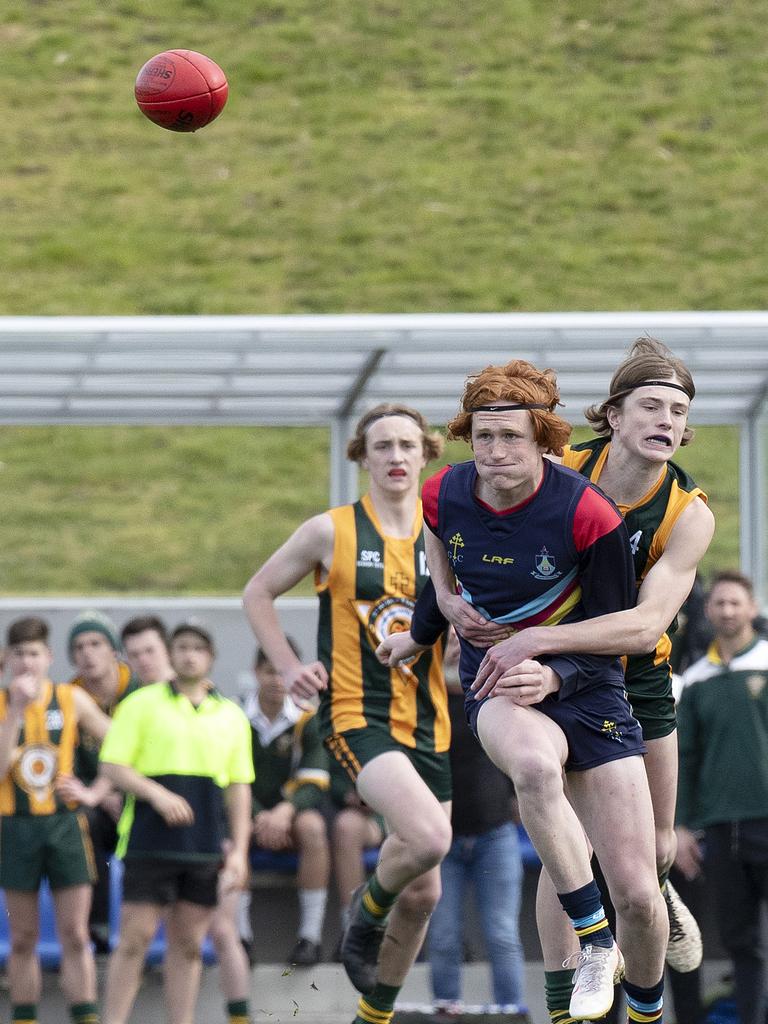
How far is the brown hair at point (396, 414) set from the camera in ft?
22.7

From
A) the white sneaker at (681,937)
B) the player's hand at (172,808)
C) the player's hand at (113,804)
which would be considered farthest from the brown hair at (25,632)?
the white sneaker at (681,937)

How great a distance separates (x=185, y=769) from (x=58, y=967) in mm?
1626

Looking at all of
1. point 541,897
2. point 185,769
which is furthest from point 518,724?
point 185,769

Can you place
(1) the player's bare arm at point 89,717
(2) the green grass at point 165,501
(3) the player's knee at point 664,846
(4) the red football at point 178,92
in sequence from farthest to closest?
(2) the green grass at point 165,501 → (1) the player's bare arm at point 89,717 → (4) the red football at point 178,92 → (3) the player's knee at point 664,846

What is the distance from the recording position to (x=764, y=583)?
11.9m

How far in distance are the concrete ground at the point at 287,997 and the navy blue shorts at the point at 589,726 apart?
13.9ft

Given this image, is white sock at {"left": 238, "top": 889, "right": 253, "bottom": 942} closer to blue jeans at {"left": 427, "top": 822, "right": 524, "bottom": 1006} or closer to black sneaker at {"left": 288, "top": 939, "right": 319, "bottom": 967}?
black sneaker at {"left": 288, "top": 939, "right": 319, "bottom": 967}

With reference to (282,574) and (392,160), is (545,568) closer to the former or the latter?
(282,574)

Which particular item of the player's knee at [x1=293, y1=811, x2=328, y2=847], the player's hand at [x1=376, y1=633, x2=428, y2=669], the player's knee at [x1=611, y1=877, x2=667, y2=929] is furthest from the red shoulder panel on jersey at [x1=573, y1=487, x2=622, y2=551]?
the player's knee at [x1=293, y1=811, x2=328, y2=847]

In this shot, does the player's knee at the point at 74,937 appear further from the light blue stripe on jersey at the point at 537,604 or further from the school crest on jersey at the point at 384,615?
the light blue stripe on jersey at the point at 537,604

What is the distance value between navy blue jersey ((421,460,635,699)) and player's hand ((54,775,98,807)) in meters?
3.89

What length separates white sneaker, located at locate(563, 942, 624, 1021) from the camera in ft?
15.8

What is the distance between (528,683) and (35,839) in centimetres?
427

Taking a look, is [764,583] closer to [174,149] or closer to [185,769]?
[185,769]
